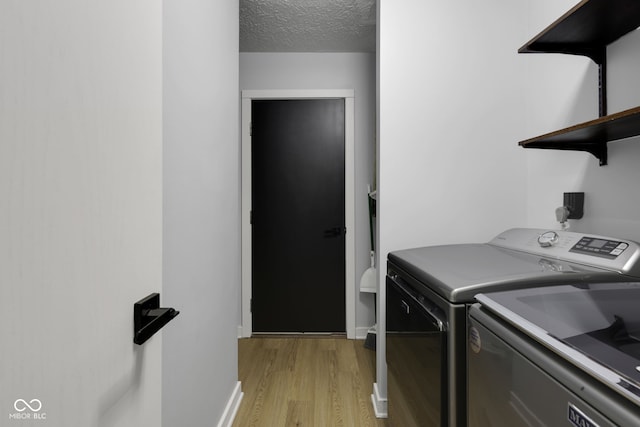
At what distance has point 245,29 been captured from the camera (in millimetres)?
2514

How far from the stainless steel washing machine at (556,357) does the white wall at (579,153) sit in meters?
0.55

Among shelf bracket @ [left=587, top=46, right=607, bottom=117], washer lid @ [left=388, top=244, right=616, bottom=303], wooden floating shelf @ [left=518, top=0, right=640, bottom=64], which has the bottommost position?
washer lid @ [left=388, top=244, right=616, bottom=303]

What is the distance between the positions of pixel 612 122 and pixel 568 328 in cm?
71

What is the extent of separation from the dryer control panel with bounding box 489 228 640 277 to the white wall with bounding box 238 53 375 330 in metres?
1.55

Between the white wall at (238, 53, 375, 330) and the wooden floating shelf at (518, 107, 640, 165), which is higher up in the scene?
the white wall at (238, 53, 375, 330)

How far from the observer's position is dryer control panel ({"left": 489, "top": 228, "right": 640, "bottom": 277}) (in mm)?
964

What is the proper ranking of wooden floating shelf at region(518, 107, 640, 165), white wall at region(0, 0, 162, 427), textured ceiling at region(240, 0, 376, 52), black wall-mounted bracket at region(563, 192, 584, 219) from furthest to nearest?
textured ceiling at region(240, 0, 376, 52) → black wall-mounted bracket at region(563, 192, 584, 219) → wooden floating shelf at region(518, 107, 640, 165) → white wall at region(0, 0, 162, 427)

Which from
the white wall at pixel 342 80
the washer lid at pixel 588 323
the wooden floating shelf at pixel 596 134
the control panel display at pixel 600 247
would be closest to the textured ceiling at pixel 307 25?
the white wall at pixel 342 80

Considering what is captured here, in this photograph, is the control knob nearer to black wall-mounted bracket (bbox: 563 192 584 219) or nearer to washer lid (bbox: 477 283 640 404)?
black wall-mounted bracket (bbox: 563 192 584 219)

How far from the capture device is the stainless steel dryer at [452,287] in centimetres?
92

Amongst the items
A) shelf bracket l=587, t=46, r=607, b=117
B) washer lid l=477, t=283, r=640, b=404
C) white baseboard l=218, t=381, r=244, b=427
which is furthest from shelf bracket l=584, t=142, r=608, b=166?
white baseboard l=218, t=381, r=244, b=427

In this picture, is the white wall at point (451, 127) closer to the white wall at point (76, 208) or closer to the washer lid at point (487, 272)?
the washer lid at point (487, 272)

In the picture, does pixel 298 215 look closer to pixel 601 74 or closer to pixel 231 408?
pixel 231 408

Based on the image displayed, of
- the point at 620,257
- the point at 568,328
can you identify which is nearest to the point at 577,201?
the point at 620,257
